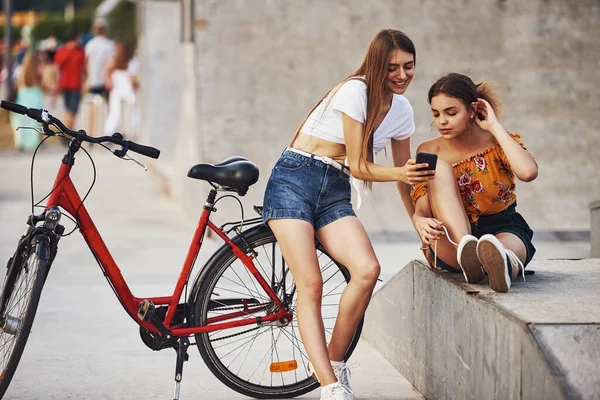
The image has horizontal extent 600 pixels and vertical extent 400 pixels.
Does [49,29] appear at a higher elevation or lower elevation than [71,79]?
higher

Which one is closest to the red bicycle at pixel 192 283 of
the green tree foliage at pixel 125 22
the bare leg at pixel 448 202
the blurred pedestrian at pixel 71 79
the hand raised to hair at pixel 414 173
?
the bare leg at pixel 448 202

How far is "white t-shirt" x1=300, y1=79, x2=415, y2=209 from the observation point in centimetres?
424

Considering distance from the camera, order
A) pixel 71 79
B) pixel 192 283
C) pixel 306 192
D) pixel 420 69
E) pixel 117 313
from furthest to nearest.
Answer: pixel 71 79 < pixel 420 69 < pixel 117 313 < pixel 192 283 < pixel 306 192

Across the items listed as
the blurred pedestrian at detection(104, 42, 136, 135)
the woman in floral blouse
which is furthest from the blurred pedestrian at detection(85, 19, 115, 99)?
the woman in floral blouse

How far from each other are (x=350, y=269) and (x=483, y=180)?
31.8 inches

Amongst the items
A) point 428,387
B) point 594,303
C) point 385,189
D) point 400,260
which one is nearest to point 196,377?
point 428,387

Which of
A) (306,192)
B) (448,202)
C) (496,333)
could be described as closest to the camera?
(496,333)

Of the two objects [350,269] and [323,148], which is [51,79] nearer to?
[323,148]

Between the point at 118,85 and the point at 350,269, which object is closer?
the point at 350,269

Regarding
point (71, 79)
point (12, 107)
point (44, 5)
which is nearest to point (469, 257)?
point (12, 107)

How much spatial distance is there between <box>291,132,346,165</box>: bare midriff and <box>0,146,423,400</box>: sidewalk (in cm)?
113

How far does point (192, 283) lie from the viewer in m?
4.63

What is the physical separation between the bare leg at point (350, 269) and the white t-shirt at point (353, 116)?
14cm

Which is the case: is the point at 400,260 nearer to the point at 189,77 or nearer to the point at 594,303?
the point at 189,77
